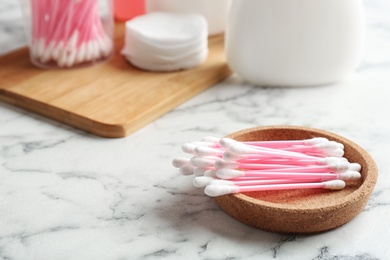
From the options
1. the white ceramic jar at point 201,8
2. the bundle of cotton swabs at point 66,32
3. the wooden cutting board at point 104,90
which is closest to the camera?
the wooden cutting board at point 104,90

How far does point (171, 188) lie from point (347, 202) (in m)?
0.23

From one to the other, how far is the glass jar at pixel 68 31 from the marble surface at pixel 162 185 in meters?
0.14

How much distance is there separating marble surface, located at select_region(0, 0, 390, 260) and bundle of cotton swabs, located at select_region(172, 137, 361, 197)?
0.17 ft

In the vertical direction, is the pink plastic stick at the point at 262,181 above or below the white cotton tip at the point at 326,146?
below

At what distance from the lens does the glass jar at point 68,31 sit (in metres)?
1.05

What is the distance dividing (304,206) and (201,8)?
0.62 metres

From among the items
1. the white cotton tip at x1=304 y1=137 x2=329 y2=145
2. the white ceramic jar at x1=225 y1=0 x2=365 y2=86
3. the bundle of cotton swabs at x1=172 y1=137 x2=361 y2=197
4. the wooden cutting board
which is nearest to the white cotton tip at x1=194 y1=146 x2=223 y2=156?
the bundle of cotton swabs at x1=172 y1=137 x2=361 y2=197

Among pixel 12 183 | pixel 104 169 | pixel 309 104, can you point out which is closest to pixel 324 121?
pixel 309 104

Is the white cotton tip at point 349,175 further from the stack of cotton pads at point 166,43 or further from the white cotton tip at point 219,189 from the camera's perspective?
the stack of cotton pads at point 166,43

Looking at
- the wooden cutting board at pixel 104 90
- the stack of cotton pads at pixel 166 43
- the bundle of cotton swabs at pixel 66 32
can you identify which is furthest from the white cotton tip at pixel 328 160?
the bundle of cotton swabs at pixel 66 32

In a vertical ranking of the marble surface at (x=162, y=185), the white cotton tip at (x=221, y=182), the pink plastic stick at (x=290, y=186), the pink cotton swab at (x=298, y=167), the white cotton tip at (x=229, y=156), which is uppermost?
the white cotton tip at (x=229, y=156)

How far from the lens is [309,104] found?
1004 millimetres

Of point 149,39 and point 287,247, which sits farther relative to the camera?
point 149,39

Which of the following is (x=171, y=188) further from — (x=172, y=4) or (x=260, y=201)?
(x=172, y=4)
